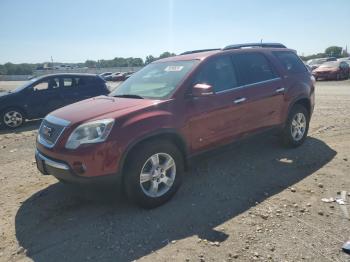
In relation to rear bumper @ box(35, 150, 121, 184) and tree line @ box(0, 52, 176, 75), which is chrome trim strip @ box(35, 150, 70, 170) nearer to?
rear bumper @ box(35, 150, 121, 184)

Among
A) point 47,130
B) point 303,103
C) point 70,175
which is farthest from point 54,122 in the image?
point 303,103

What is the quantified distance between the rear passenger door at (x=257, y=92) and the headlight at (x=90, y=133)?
6.59 feet

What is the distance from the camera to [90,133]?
12.1ft

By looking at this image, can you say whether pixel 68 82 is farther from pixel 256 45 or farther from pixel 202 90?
pixel 202 90

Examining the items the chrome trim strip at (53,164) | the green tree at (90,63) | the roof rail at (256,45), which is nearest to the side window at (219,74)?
the roof rail at (256,45)

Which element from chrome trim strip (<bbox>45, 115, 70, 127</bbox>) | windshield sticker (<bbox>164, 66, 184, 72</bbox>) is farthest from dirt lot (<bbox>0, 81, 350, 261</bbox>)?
windshield sticker (<bbox>164, 66, 184, 72</bbox>)

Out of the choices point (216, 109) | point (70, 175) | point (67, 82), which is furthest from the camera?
point (67, 82)

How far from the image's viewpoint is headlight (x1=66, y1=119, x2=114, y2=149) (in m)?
3.63

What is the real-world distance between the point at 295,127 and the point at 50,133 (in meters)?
4.23

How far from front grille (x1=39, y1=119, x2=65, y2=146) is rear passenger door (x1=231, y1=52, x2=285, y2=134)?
2418mm

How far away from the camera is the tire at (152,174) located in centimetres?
378

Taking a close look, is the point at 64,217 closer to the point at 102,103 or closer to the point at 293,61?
the point at 102,103

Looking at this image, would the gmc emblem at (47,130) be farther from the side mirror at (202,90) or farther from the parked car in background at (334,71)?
the parked car in background at (334,71)

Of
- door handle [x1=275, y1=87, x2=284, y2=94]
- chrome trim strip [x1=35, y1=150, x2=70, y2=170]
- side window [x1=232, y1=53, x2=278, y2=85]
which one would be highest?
side window [x1=232, y1=53, x2=278, y2=85]
